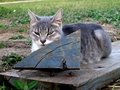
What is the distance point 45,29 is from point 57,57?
883mm

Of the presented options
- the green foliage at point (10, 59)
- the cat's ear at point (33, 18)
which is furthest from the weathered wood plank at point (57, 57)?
the green foliage at point (10, 59)

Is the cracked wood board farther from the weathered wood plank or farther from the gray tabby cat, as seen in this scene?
the gray tabby cat

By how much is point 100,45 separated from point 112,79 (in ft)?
3.56

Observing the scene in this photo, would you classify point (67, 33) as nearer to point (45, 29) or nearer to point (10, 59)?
point (45, 29)

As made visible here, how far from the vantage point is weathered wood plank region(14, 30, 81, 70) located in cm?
363

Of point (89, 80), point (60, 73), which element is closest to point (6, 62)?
point (60, 73)

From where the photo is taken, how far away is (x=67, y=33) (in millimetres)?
4777

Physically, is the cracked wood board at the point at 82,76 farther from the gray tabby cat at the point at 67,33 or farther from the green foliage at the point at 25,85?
the gray tabby cat at the point at 67,33

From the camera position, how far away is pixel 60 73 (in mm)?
3850

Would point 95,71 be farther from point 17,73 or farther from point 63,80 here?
point 17,73

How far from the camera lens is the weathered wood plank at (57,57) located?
3629 mm

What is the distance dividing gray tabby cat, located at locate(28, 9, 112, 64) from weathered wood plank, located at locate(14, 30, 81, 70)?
1.74 feet

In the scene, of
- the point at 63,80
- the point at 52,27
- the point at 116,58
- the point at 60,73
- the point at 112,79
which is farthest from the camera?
the point at 116,58

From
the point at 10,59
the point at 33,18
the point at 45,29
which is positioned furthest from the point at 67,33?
the point at 10,59
